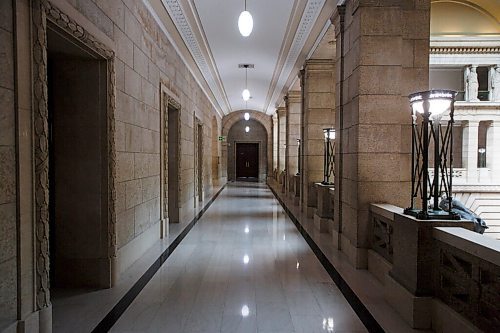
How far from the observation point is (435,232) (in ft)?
9.88

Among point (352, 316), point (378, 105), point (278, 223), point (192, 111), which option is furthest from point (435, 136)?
point (192, 111)

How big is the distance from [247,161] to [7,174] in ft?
80.5

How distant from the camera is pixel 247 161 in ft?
88.0

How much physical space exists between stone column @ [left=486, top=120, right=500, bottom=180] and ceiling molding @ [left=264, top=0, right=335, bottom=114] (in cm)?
1114

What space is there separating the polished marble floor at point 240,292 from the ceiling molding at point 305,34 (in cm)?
366

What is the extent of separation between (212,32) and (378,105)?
459 centimetres

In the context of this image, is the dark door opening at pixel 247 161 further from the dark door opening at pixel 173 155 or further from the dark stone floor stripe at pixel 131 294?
the dark stone floor stripe at pixel 131 294

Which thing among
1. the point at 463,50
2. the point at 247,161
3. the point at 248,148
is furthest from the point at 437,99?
the point at 247,161

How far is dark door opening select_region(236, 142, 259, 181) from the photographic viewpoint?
2638 centimetres

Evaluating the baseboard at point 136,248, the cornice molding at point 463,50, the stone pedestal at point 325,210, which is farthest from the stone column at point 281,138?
the baseboard at point 136,248

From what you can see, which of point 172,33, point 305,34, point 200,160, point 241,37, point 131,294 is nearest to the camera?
point 131,294

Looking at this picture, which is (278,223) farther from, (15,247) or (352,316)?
(15,247)

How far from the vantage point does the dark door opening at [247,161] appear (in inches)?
1038

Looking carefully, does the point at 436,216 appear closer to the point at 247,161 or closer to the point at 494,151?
the point at 494,151
